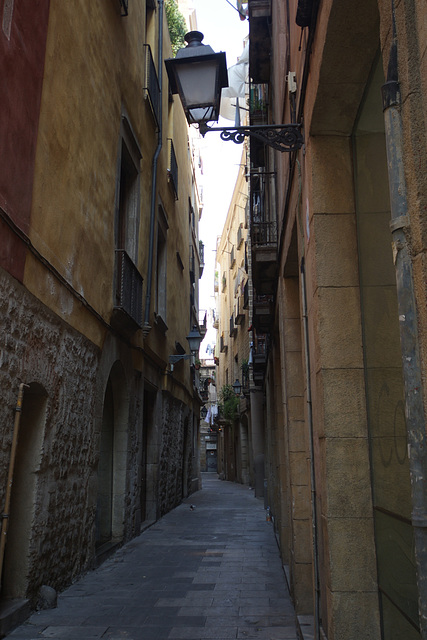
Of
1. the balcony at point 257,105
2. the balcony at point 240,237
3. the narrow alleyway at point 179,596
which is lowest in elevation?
the narrow alleyway at point 179,596

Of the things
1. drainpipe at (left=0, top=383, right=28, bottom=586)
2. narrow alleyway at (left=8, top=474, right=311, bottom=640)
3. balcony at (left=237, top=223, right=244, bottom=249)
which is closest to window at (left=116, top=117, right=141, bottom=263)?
narrow alleyway at (left=8, top=474, right=311, bottom=640)

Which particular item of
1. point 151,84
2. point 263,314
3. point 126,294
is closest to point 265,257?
point 126,294

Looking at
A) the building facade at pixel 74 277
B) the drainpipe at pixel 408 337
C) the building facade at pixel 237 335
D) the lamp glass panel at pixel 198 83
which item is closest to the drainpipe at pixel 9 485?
the building facade at pixel 74 277

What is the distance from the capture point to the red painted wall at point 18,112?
4340 mm

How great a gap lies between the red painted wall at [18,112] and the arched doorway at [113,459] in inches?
159

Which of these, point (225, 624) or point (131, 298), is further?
point (131, 298)

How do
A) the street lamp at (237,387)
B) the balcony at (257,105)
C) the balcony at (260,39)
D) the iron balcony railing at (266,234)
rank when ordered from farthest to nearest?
the street lamp at (237,387) < the balcony at (257,105) < the iron balcony railing at (266,234) < the balcony at (260,39)

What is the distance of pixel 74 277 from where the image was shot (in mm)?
6223

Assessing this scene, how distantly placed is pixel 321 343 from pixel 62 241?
353 centimetres

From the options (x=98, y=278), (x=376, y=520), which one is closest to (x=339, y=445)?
(x=376, y=520)

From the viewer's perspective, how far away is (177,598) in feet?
18.5

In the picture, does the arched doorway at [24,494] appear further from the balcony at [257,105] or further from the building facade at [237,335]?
the building facade at [237,335]

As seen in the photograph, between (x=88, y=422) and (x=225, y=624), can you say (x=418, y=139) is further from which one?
(x=88, y=422)

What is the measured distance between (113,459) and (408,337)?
25.7 ft
